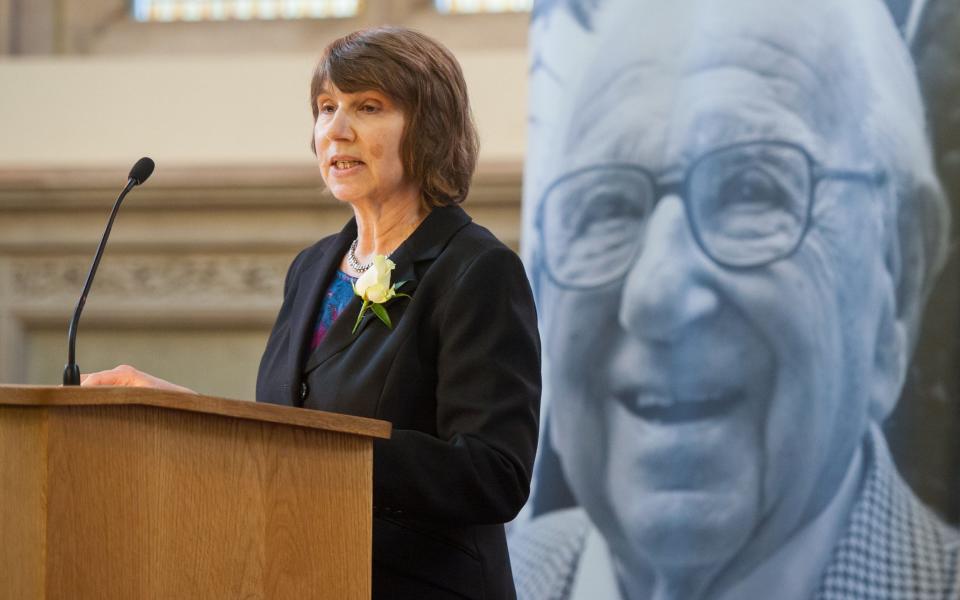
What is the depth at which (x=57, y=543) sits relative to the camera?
1.42 meters

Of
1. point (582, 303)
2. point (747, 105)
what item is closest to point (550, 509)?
point (582, 303)

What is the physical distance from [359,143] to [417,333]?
0.30m

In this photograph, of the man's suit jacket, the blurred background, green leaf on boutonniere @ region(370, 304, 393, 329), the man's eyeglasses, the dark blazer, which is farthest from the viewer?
the blurred background

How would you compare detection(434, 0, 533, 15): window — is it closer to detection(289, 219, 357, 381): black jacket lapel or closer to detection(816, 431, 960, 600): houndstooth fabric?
detection(816, 431, 960, 600): houndstooth fabric

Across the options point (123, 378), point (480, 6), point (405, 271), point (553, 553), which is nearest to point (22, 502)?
point (123, 378)

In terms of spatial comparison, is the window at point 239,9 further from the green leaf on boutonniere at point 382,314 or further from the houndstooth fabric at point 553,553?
the green leaf on boutonniere at point 382,314

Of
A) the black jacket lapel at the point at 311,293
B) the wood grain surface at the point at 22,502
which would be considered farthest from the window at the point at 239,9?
the wood grain surface at the point at 22,502

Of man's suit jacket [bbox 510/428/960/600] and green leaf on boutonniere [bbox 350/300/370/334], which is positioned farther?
man's suit jacket [bbox 510/428/960/600]

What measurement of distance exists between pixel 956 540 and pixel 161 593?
6.38 ft

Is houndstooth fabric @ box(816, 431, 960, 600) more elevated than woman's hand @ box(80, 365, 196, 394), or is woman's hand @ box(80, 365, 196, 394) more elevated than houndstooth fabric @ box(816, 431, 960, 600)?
woman's hand @ box(80, 365, 196, 394)

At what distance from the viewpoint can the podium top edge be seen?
4.63 ft

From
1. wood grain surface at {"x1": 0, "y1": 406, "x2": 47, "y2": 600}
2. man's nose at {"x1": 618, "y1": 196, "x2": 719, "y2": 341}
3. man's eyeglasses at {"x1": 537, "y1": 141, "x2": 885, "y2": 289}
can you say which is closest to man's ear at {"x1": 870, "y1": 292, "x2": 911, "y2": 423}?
man's eyeglasses at {"x1": 537, "y1": 141, "x2": 885, "y2": 289}

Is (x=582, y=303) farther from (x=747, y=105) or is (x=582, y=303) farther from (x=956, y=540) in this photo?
(x=956, y=540)

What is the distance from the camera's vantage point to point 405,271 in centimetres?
198
